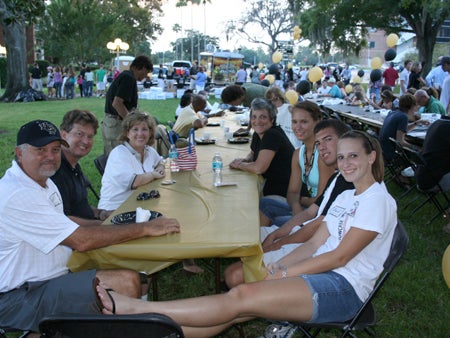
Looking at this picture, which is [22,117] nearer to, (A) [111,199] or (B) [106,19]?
(A) [111,199]

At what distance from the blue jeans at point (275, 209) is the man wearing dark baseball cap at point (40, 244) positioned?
163 cm

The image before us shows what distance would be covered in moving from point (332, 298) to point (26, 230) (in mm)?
1463

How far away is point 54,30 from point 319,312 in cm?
3288

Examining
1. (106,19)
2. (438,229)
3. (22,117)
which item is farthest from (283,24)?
(438,229)

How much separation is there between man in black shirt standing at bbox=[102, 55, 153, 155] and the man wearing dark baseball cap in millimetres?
3434

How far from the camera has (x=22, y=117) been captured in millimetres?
14641

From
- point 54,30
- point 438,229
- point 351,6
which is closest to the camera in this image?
point 438,229

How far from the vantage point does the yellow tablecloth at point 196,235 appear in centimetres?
223

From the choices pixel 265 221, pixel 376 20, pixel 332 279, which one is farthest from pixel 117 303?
pixel 376 20

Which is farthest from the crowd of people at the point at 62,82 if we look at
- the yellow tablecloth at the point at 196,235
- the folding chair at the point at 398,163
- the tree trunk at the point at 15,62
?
the yellow tablecloth at the point at 196,235

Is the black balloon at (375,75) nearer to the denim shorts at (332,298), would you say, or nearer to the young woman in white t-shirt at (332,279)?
the young woman in white t-shirt at (332,279)

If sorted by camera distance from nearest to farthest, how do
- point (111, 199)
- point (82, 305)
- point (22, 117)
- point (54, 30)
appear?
point (82, 305) < point (111, 199) < point (22, 117) < point (54, 30)

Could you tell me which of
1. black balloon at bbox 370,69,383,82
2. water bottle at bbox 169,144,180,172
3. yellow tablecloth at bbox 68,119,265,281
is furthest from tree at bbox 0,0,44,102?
yellow tablecloth at bbox 68,119,265,281

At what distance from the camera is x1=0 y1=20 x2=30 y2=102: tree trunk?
794 inches
